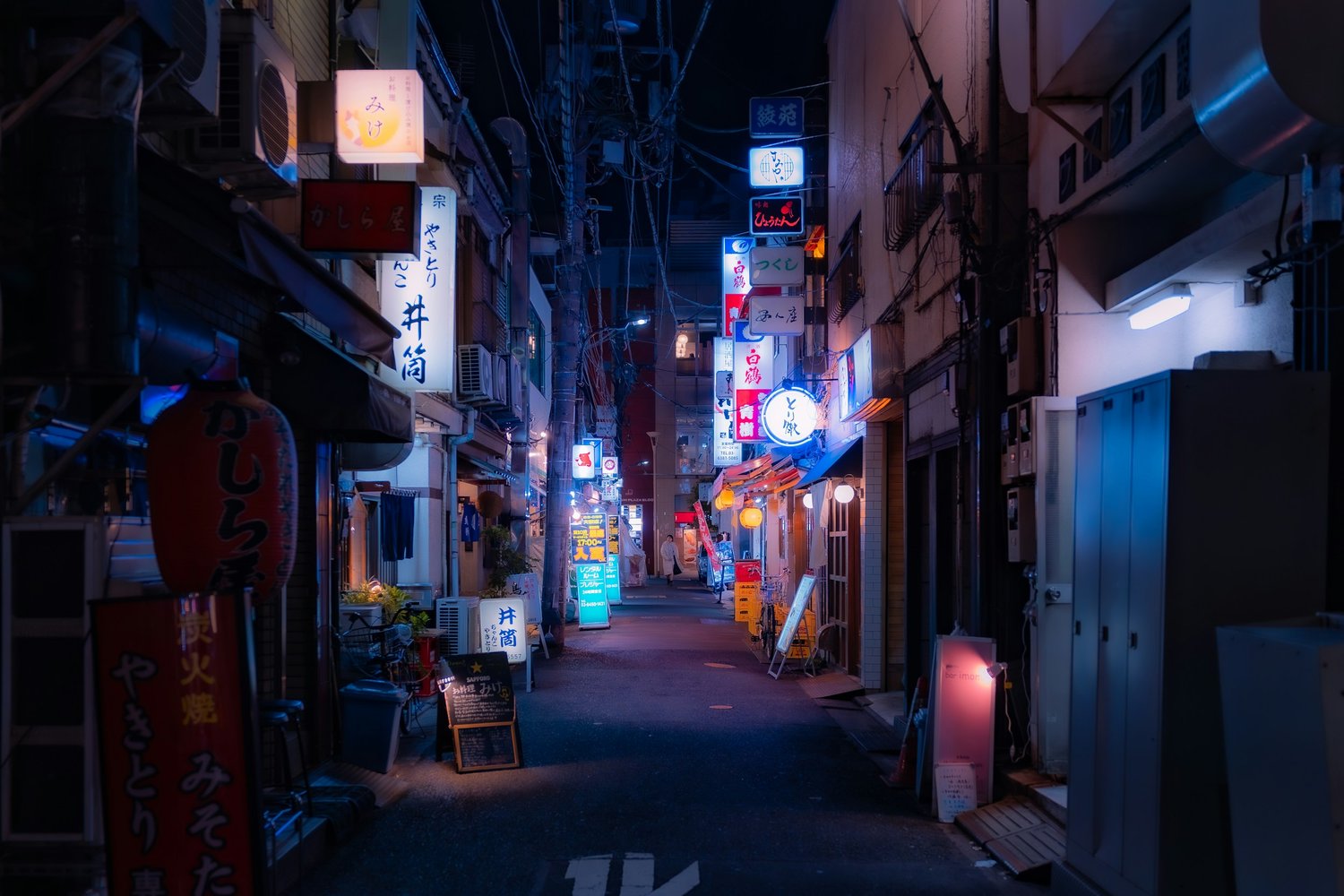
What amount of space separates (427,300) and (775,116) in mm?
9346

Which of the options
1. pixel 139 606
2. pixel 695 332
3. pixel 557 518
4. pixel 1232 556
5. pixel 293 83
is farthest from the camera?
pixel 695 332

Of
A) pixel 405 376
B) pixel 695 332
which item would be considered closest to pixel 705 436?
pixel 695 332

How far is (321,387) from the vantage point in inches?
372

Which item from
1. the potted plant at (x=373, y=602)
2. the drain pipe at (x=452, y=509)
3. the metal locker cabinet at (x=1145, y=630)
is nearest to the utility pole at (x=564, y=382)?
the drain pipe at (x=452, y=509)

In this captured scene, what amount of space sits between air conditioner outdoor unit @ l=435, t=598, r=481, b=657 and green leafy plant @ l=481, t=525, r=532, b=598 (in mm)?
3470

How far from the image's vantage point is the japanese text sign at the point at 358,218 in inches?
363

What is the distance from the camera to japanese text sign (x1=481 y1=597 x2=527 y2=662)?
1675cm

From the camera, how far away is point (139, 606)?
4.95 m

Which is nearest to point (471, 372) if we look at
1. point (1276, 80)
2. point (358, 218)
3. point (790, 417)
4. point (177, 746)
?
point (790, 417)

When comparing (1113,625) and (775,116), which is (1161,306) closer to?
(1113,625)

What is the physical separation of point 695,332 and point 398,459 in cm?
4694

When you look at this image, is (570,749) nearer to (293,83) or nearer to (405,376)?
(405,376)

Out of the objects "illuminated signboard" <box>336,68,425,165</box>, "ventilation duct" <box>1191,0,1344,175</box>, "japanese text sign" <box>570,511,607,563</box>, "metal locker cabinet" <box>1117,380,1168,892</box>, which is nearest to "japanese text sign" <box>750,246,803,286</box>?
"illuminated signboard" <box>336,68,425,165</box>

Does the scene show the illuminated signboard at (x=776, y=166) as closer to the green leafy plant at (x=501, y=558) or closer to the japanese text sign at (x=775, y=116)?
the japanese text sign at (x=775, y=116)
